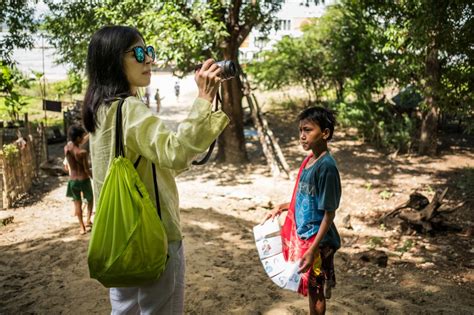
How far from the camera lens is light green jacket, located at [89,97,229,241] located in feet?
5.12

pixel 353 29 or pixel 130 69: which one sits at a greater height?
pixel 353 29

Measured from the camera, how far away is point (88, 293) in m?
3.90

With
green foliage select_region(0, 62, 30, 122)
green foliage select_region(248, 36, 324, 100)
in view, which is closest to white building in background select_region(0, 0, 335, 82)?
green foliage select_region(248, 36, 324, 100)

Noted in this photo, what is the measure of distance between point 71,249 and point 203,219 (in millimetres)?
2077

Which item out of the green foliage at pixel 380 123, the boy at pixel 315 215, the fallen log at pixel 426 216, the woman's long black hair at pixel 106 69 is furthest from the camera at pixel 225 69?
the green foliage at pixel 380 123

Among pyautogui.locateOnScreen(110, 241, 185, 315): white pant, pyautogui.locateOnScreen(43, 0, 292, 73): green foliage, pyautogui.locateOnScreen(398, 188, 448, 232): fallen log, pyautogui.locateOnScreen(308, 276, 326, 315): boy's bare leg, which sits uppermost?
pyautogui.locateOnScreen(43, 0, 292, 73): green foliage

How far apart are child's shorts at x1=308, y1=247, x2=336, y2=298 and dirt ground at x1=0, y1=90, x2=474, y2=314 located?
0.81 m

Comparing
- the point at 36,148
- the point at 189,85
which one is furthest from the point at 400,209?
the point at 189,85

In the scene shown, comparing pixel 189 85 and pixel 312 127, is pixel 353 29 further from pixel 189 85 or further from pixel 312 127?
pixel 189 85

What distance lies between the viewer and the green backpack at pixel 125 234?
5.41 ft

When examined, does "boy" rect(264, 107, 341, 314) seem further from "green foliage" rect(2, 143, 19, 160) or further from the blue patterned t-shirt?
"green foliage" rect(2, 143, 19, 160)

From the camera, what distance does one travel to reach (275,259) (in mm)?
2852

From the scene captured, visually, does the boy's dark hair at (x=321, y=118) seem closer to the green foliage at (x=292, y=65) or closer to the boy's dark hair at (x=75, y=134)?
the boy's dark hair at (x=75, y=134)

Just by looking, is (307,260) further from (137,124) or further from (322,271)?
(137,124)
